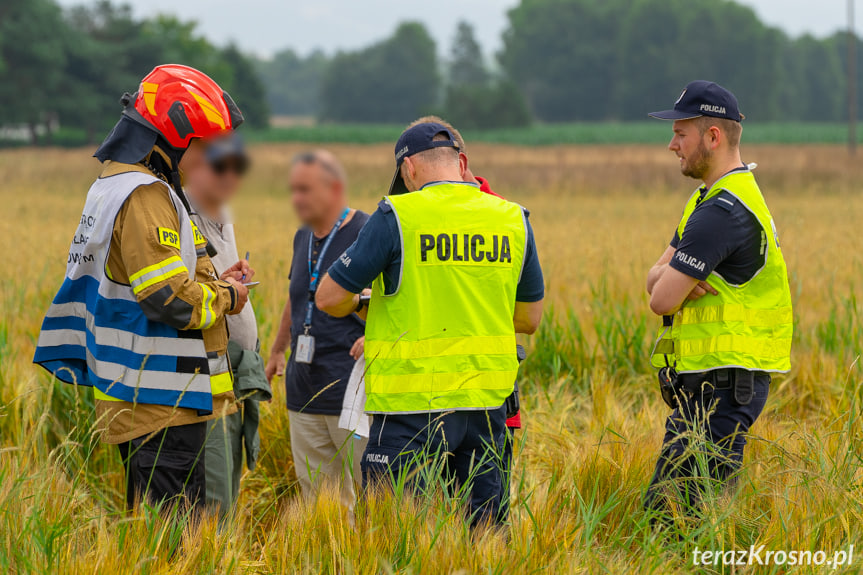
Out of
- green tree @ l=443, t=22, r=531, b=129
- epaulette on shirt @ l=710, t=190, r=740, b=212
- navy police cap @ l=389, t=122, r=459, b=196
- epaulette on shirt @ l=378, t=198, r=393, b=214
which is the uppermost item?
green tree @ l=443, t=22, r=531, b=129

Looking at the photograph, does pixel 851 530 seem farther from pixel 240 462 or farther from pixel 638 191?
pixel 638 191

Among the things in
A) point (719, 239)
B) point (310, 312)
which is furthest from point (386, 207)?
point (719, 239)

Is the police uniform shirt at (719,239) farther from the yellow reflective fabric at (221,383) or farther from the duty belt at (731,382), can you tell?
the yellow reflective fabric at (221,383)

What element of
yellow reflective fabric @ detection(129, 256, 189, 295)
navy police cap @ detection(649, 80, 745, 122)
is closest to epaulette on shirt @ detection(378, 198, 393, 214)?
yellow reflective fabric @ detection(129, 256, 189, 295)

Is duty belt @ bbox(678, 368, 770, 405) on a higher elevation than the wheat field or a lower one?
higher

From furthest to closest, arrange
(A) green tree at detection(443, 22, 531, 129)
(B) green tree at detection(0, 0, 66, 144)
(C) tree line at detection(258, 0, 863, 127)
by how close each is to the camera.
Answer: (C) tree line at detection(258, 0, 863, 127) → (A) green tree at detection(443, 22, 531, 129) → (B) green tree at detection(0, 0, 66, 144)

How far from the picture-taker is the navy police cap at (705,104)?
3422 mm

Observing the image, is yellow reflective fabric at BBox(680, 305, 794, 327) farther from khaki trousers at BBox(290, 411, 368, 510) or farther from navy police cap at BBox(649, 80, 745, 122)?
khaki trousers at BBox(290, 411, 368, 510)

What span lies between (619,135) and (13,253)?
61535mm

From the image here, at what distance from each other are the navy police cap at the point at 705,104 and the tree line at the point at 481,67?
42305 mm

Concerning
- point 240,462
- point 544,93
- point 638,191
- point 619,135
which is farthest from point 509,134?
point 240,462

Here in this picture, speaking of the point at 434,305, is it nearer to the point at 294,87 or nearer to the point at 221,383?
Answer: the point at 221,383

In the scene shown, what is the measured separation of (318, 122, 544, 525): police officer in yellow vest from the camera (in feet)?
9.52

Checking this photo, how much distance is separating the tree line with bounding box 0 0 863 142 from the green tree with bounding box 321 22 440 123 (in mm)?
192
